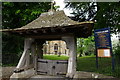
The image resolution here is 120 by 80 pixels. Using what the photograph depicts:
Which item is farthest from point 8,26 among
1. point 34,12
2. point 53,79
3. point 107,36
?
point 107,36

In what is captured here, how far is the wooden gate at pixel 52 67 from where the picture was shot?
6.35 m

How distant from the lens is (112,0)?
31.4 feet

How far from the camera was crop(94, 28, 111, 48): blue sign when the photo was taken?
6.84 meters

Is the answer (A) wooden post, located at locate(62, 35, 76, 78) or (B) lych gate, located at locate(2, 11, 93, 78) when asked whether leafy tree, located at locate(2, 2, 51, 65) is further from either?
(A) wooden post, located at locate(62, 35, 76, 78)

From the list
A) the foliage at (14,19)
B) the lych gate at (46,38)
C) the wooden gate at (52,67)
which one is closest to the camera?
the lych gate at (46,38)

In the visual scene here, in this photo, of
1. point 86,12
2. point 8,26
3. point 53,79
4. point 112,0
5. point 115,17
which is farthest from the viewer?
point 86,12

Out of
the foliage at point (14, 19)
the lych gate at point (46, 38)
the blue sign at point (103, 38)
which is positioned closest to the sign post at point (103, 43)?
the blue sign at point (103, 38)

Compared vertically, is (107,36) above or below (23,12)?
below

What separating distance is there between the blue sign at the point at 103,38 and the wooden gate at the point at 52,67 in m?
2.60

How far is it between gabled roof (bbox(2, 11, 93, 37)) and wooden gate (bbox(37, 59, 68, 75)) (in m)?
1.78

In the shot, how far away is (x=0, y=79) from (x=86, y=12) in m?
13.2

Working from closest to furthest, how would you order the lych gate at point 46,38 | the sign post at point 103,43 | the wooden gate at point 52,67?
the lych gate at point 46,38, the wooden gate at point 52,67, the sign post at point 103,43

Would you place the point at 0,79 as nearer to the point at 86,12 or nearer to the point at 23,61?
the point at 23,61

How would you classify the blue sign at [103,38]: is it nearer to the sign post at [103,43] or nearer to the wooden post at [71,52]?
the sign post at [103,43]
